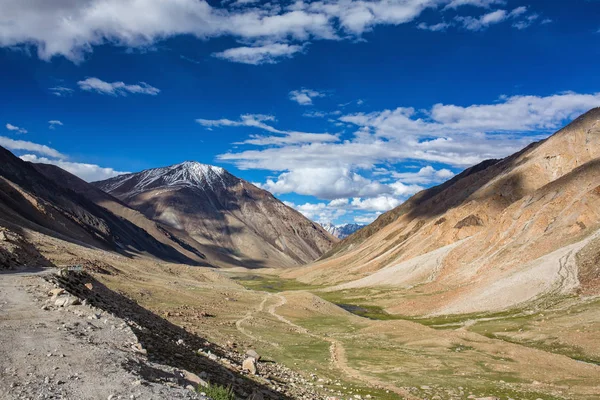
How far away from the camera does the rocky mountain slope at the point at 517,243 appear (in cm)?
8531

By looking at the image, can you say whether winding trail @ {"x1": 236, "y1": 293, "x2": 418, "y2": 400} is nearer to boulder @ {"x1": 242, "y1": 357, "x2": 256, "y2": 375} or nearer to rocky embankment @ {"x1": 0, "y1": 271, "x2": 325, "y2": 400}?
rocky embankment @ {"x1": 0, "y1": 271, "x2": 325, "y2": 400}

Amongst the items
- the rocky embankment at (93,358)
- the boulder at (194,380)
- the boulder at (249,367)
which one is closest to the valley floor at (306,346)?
the rocky embankment at (93,358)

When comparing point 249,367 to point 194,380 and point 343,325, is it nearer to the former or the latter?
point 194,380

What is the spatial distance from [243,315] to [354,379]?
103ft

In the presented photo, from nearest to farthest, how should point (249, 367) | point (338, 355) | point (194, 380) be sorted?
point (194, 380), point (249, 367), point (338, 355)

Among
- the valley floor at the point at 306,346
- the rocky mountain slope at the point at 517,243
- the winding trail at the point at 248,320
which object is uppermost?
the rocky mountain slope at the point at 517,243

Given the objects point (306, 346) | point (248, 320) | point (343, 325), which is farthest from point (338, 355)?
point (343, 325)

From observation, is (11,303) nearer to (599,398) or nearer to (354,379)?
(354,379)

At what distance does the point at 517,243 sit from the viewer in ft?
368

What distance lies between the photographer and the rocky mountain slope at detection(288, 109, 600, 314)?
8531 cm

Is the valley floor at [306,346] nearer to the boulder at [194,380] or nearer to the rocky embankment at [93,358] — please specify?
the rocky embankment at [93,358]

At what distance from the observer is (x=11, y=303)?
21.6m

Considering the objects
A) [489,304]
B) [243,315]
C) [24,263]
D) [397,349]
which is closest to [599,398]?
[397,349]

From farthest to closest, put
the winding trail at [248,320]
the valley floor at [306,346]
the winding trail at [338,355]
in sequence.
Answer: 1. the winding trail at [248,320]
2. the winding trail at [338,355]
3. the valley floor at [306,346]
